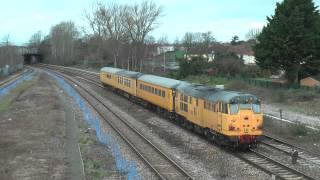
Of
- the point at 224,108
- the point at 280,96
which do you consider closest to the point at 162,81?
the point at 280,96

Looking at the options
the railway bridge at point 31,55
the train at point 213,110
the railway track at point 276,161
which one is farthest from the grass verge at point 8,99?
the railway bridge at point 31,55

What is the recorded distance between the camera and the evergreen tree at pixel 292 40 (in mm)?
44125

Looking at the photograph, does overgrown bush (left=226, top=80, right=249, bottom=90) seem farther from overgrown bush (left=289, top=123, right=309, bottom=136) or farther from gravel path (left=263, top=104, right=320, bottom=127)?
overgrown bush (left=289, top=123, right=309, bottom=136)

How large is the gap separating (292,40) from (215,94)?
22795 millimetres

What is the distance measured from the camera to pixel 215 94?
24344 mm

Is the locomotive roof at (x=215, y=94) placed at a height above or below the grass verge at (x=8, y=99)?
above

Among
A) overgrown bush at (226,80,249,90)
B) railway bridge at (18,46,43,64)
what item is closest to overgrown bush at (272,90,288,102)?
overgrown bush at (226,80,249,90)

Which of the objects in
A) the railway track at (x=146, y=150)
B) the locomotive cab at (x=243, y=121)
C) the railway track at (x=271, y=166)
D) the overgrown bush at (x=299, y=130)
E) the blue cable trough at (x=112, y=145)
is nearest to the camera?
the railway track at (x=271, y=166)

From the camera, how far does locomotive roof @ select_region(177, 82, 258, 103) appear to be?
888 inches

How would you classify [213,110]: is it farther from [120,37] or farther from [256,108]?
[120,37]

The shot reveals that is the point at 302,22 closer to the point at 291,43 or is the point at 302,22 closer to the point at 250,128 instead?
the point at 291,43

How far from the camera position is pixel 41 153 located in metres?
22.0

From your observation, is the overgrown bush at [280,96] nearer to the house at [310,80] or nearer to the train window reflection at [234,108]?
the house at [310,80]

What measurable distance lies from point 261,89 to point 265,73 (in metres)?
20.2
